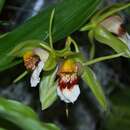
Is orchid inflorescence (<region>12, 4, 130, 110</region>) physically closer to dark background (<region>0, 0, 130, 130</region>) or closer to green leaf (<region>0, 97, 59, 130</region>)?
green leaf (<region>0, 97, 59, 130</region>)

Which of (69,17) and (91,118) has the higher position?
(69,17)

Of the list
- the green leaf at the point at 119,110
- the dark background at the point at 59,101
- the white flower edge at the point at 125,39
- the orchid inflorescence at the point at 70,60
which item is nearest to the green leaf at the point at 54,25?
the orchid inflorescence at the point at 70,60

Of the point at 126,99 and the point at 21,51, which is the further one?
the point at 126,99

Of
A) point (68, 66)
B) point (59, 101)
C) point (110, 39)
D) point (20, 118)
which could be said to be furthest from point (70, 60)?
point (59, 101)

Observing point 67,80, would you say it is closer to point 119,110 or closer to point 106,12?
point 106,12

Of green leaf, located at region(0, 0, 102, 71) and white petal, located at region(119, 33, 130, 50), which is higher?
green leaf, located at region(0, 0, 102, 71)

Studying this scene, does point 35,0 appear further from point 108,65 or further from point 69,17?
point 69,17

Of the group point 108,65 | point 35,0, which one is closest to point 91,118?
point 108,65

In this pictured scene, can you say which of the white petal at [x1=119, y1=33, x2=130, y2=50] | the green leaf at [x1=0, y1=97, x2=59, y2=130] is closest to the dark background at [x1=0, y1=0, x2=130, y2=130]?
the white petal at [x1=119, y1=33, x2=130, y2=50]
